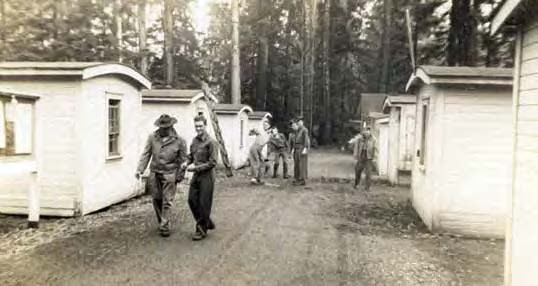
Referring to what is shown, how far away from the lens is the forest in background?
21.7 m

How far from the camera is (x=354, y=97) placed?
5453 centimetres

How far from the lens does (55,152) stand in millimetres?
11055

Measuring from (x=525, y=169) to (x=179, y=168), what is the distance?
5292mm

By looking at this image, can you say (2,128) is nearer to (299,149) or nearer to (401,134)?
(299,149)

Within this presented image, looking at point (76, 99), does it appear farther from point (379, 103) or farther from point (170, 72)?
point (379, 103)

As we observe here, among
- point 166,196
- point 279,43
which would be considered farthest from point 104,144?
point 279,43

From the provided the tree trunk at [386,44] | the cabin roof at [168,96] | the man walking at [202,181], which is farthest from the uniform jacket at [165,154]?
the tree trunk at [386,44]

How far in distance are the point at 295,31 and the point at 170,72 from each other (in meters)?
18.9

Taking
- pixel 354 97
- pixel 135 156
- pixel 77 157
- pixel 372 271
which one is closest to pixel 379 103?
pixel 354 97

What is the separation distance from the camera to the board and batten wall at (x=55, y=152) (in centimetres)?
1088

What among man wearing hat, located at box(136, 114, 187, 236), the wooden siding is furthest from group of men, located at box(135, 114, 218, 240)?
the wooden siding

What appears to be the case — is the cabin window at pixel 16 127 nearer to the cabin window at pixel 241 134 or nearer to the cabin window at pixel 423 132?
the cabin window at pixel 423 132

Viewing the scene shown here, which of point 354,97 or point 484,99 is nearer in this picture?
point 484,99

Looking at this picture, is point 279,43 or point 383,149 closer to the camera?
point 383,149
